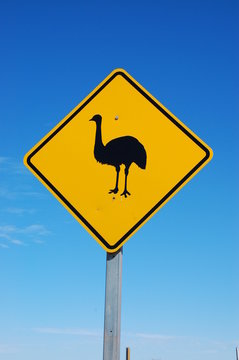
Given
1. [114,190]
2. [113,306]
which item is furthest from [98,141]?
[113,306]

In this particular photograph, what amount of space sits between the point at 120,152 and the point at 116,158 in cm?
4

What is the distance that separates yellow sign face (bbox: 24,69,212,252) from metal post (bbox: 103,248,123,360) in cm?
8

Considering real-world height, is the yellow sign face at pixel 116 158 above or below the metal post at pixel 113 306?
above

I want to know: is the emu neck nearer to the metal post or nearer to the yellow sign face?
the yellow sign face

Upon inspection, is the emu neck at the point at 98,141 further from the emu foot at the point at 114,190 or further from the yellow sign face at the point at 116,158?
the emu foot at the point at 114,190

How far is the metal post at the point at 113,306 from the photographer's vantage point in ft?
6.87

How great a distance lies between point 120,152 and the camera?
8.21 feet

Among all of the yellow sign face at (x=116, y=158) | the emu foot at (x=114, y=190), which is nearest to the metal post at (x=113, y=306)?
the yellow sign face at (x=116, y=158)

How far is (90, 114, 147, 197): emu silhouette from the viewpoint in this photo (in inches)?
96.7

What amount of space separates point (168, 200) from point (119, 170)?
33 cm

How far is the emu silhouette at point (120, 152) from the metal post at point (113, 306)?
Answer: 1.55ft

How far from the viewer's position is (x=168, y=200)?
2352 millimetres

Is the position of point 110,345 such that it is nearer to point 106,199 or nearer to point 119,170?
point 106,199

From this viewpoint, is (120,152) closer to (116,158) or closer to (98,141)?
(116,158)
